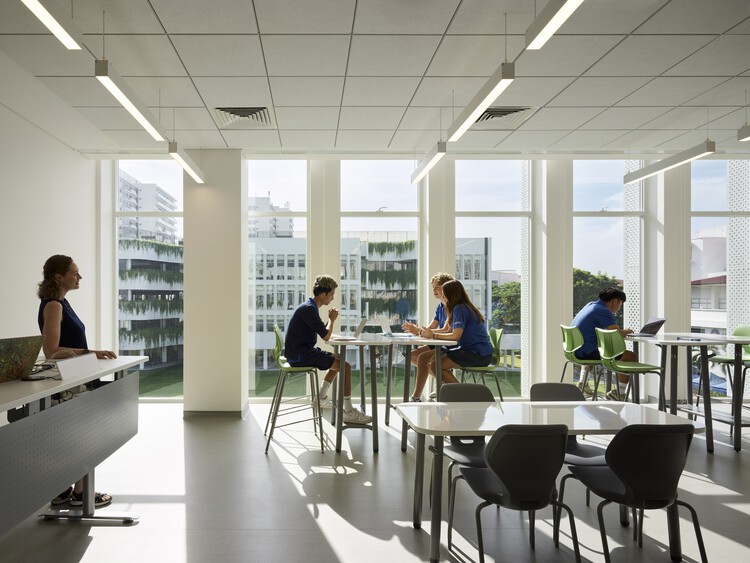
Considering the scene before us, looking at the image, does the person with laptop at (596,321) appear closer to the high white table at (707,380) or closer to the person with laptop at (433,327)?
the high white table at (707,380)

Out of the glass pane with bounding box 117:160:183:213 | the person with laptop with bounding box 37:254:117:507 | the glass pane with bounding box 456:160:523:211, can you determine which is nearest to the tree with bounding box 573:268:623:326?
the glass pane with bounding box 456:160:523:211

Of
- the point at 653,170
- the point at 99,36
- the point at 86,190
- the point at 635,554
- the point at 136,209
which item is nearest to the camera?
the point at 635,554

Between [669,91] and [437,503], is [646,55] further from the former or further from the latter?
[437,503]

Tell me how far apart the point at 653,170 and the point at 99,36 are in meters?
5.60

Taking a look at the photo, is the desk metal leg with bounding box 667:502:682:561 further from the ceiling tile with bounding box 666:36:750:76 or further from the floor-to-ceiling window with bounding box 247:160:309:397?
the floor-to-ceiling window with bounding box 247:160:309:397

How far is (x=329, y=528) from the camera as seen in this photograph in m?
3.19

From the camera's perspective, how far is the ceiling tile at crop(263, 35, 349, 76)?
362cm

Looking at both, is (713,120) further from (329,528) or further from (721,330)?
(329,528)

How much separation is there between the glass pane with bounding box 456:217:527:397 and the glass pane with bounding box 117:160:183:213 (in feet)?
12.9

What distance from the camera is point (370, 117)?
521 cm

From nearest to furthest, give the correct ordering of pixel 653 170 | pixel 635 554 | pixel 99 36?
pixel 635 554 → pixel 99 36 → pixel 653 170

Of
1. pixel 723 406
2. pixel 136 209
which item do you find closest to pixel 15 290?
pixel 136 209

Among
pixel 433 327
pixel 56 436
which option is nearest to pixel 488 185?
pixel 433 327

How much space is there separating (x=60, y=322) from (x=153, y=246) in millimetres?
3841
